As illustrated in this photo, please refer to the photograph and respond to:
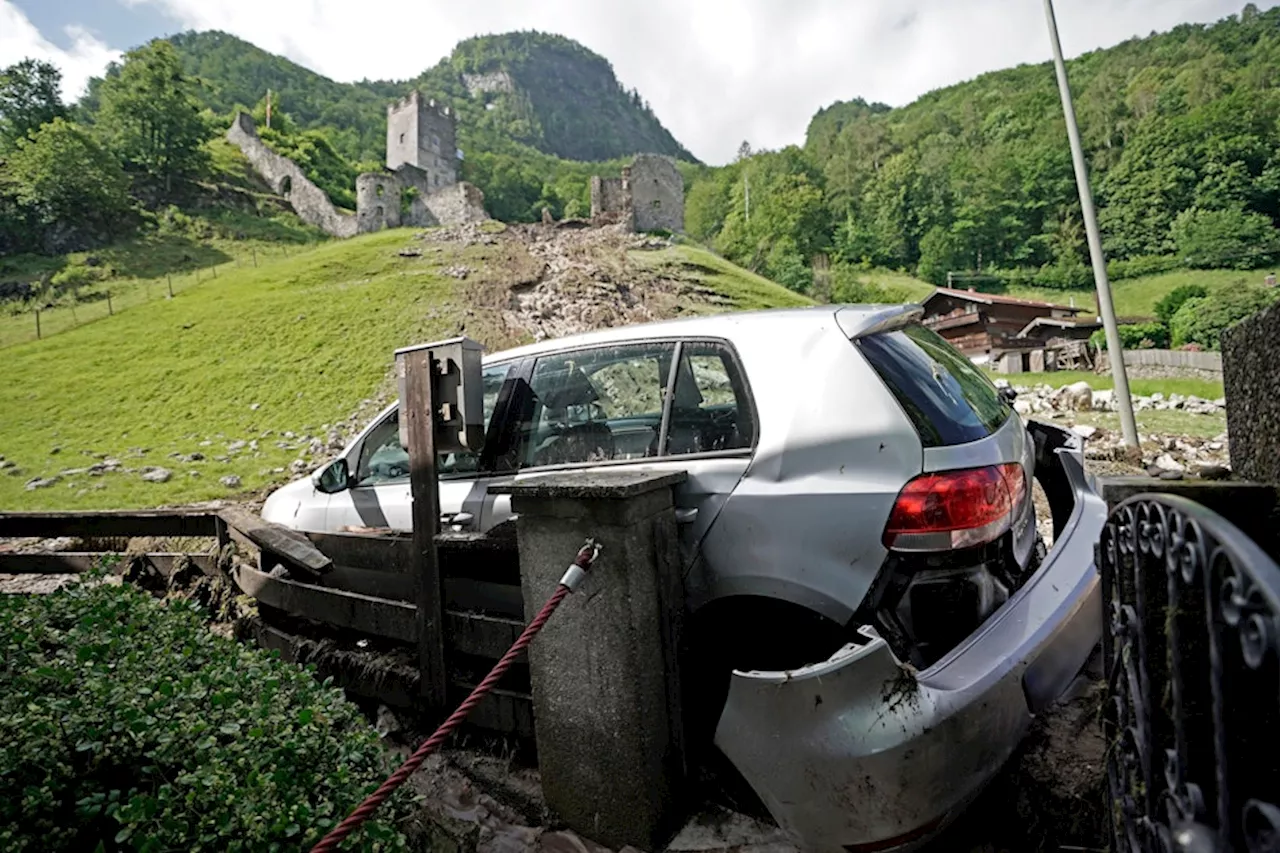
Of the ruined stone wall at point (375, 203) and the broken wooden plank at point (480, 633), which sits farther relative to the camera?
the ruined stone wall at point (375, 203)

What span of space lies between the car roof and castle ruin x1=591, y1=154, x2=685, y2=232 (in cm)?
4755

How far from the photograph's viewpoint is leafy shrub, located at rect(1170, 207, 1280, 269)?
52656 millimetres

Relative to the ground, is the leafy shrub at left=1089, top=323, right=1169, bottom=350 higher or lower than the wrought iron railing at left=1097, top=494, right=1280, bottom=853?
higher

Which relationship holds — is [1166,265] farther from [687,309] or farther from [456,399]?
[456,399]

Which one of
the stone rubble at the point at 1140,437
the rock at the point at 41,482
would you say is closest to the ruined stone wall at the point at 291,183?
the rock at the point at 41,482

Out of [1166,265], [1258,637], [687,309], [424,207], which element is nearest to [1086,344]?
[687,309]

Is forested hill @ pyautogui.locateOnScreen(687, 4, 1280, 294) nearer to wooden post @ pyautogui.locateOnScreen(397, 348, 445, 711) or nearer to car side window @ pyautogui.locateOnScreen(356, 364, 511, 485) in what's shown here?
car side window @ pyautogui.locateOnScreen(356, 364, 511, 485)

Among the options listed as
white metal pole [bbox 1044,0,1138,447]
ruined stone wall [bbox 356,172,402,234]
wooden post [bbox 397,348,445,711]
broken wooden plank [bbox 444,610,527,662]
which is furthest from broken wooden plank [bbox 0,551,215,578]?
ruined stone wall [bbox 356,172,402,234]

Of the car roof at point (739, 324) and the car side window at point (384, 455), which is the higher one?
the car roof at point (739, 324)

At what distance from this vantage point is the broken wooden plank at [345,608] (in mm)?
3229

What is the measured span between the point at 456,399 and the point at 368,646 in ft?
5.81

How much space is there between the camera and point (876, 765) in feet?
5.50

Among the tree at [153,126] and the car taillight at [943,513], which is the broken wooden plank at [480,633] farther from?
the tree at [153,126]

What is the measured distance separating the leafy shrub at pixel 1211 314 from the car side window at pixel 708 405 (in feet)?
147
